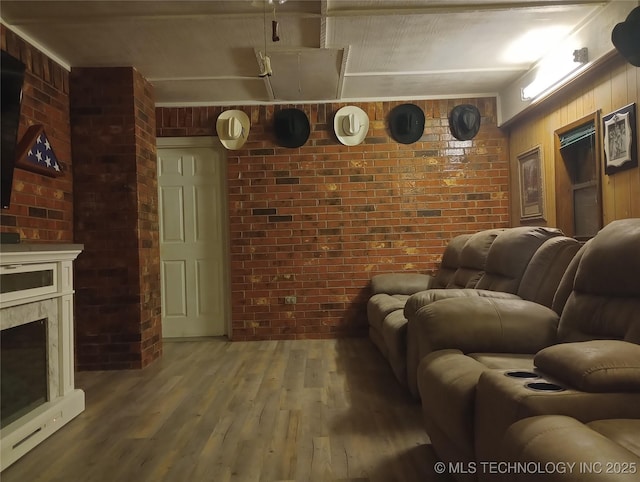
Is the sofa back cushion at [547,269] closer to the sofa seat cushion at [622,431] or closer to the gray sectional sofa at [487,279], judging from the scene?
the gray sectional sofa at [487,279]

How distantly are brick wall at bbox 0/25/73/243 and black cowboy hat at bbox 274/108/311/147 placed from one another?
1803 mm

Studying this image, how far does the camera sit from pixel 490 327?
77.7 inches

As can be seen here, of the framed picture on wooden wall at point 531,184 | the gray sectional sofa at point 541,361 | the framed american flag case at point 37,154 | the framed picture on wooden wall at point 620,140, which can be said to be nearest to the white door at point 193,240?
the framed american flag case at point 37,154

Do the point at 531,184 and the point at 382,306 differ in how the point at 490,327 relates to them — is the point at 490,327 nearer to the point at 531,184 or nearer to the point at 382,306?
the point at 382,306

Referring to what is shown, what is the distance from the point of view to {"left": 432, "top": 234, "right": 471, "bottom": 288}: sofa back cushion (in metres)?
3.72

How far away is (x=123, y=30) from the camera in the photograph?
2904mm

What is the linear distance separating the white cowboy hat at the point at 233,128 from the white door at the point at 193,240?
0.18 meters

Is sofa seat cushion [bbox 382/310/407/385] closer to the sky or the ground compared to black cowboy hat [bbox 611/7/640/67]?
closer to the ground

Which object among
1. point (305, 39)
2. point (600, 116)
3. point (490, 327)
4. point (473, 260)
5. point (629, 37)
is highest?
point (305, 39)

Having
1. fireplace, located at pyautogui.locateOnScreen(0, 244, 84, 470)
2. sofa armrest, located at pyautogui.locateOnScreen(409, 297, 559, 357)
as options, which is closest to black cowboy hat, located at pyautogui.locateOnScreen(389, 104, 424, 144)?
sofa armrest, located at pyautogui.locateOnScreen(409, 297, 559, 357)

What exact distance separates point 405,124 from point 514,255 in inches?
84.2

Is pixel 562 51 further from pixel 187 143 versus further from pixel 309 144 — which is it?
pixel 187 143

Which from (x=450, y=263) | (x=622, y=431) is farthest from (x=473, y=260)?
(x=622, y=431)

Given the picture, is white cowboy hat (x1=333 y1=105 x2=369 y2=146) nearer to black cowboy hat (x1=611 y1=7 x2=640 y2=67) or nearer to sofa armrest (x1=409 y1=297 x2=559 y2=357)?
black cowboy hat (x1=611 y1=7 x2=640 y2=67)
